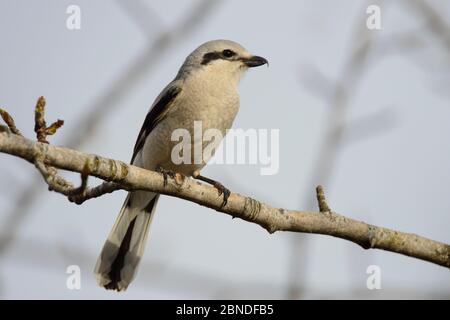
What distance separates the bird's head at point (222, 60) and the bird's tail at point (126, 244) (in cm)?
112

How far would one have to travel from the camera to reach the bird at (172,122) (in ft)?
15.9

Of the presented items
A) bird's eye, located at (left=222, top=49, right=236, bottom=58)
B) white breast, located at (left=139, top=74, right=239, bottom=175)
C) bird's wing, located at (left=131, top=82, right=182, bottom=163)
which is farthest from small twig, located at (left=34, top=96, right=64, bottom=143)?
bird's eye, located at (left=222, top=49, right=236, bottom=58)

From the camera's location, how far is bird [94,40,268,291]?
484cm

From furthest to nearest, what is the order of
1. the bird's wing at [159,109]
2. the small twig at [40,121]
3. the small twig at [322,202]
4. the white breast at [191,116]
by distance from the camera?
1. the bird's wing at [159,109]
2. the white breast at [191,116]
3. the small twig at [322,202]
4. the small twig at [40,121]

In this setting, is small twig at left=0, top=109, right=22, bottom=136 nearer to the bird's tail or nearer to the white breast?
the white breast

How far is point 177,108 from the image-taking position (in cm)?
492

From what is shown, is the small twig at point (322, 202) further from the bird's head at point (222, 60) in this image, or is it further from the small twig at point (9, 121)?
the bird's head at point (222, 60)

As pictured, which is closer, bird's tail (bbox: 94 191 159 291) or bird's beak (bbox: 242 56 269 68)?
bird's tail (bbox: 94 191 159 291)

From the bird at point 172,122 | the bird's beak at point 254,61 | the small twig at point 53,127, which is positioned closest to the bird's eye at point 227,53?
the bird at point 172,122

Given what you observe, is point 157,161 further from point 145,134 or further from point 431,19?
point 431,19

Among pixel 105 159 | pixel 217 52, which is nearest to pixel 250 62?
pixel 217 52

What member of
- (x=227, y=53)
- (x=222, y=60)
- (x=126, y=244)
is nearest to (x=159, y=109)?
(x=222, y=60)

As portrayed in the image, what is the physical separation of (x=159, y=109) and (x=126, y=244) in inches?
44.1

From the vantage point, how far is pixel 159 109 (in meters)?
4.98
